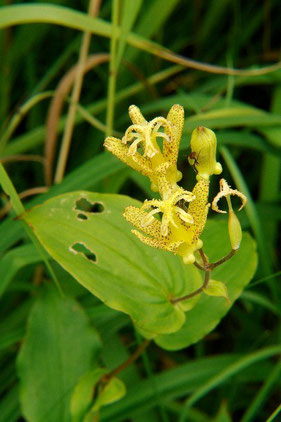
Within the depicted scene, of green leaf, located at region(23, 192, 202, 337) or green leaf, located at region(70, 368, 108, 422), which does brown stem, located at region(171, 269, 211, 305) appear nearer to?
green leaf, located at region(23, 192, 202, 337)

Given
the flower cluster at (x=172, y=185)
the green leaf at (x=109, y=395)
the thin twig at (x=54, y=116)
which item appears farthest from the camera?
the thin twig at (x=54, y=116)

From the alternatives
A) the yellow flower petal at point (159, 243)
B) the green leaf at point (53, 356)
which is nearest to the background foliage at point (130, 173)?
the green leaf at point (53, 356)

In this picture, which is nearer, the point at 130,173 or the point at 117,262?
the point at 117,262

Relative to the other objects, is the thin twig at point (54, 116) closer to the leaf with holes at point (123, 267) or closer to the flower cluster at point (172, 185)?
the leaf with holes at point (123, 267)

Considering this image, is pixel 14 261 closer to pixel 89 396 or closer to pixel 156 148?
pixel 89 396

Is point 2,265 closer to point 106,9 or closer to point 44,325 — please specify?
point 44,325

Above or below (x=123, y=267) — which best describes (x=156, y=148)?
above

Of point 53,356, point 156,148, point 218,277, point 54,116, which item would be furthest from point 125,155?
point 54,116
